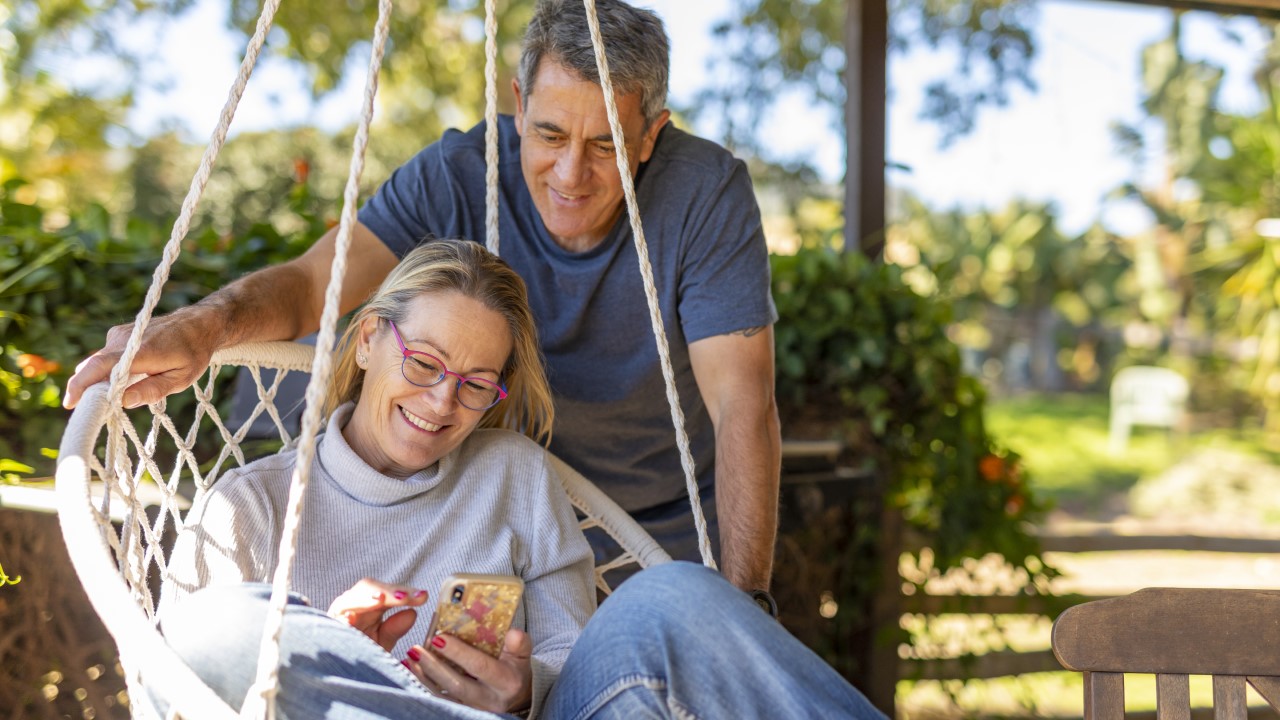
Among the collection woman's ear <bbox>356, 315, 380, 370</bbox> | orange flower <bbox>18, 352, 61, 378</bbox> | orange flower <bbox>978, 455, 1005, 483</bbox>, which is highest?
woman's ear <bbox>356, 315, 380, 370</bbox>

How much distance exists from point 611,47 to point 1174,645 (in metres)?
1.13

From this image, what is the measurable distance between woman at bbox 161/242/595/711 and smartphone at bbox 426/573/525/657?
0.10 m

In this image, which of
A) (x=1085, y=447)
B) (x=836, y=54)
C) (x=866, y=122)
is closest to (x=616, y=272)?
(x=866, y=122)

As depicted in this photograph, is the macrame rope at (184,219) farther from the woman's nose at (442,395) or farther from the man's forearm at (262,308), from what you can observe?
the woman's nose at (442,395)

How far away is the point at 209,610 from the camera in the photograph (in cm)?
111

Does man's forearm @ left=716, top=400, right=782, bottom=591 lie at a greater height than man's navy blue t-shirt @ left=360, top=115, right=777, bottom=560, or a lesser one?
lesser

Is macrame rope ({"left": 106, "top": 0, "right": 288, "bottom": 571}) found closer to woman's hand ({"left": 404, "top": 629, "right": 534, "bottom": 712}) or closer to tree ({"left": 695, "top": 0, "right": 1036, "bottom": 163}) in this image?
woman's hand ({"left": 404, "top": 629, "right": 534, "bottom": 712})

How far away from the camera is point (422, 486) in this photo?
1.52 meters

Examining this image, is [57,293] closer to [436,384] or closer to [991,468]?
[436,384]

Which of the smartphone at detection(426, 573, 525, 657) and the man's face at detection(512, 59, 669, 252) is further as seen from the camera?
the man's face at detection(512, 59, 669, 252)

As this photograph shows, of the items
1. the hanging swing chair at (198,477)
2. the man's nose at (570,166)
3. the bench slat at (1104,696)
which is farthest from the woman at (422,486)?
the bench slat at (1104,696)

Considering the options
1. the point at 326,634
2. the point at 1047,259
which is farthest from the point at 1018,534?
the point at 1047,259

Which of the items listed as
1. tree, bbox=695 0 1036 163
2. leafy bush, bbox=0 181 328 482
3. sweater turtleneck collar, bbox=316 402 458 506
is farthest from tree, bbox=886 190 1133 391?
sweater turtleneck collar, bbox=316 402 458 506

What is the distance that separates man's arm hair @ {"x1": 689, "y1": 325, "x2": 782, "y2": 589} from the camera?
169 centimetres
